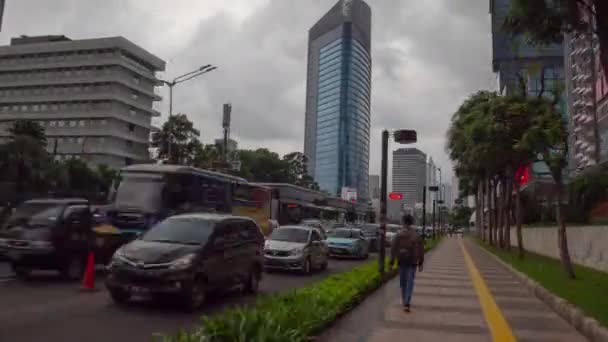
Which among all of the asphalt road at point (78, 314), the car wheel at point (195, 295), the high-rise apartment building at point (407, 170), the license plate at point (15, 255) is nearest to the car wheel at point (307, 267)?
the asphalt road at point (78, 314)

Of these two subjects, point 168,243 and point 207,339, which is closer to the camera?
point 207,339

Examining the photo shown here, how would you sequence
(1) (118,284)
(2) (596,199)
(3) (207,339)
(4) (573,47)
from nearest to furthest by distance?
(3) (207,339) < (1) (118,284) < (2) (596,199) < (4) (573,47)

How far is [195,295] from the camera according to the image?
8.98 metres

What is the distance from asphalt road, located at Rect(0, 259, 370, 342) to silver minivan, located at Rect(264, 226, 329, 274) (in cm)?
471

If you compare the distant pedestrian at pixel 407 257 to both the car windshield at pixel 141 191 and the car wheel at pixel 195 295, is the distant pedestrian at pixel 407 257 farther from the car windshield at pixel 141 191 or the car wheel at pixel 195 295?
the car windshield at pixel 141 191

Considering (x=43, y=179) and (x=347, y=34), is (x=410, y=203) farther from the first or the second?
(x=43, y=179)

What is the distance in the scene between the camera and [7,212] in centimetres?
2284

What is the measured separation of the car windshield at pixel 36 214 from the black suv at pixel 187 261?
144 inches

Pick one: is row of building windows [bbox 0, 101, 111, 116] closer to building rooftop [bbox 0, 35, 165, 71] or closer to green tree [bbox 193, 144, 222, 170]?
building rooftop [bbox 0, 35, 165, 71]

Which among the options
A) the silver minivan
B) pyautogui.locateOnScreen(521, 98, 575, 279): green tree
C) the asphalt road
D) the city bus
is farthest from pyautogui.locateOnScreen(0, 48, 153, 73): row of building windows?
the asphalt road

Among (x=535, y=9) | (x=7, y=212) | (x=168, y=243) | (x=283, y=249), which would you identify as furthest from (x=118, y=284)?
(x=7, y=212)

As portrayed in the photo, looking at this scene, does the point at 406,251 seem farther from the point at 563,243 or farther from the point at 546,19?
the point at 563,243

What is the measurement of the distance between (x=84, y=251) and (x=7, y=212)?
12565mm

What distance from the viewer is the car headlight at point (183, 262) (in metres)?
8.71
